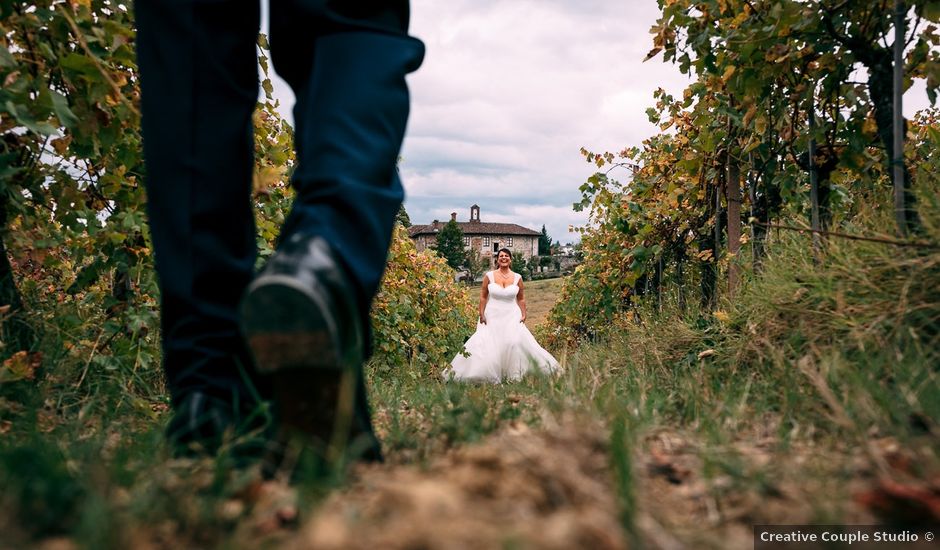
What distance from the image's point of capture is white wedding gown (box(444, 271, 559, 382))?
827 centimetres

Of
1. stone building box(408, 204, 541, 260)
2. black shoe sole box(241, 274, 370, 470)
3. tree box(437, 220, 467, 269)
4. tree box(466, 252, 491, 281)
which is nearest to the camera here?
black shoe sole box(241, 274, 370, 470)

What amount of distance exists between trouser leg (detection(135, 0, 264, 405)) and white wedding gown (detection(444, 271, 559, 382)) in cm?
662

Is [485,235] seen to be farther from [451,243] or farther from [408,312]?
[408,312]

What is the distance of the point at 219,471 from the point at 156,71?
0.76m

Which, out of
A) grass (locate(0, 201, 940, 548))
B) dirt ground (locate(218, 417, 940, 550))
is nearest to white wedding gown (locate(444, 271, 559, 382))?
grass (locate(0, 201, 940, 548))

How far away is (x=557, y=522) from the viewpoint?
0.59 meters

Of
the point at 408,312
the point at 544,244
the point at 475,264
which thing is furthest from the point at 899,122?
the point at 544,244

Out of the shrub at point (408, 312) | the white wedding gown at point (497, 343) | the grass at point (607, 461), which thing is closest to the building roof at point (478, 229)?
the shrub at point (408, 312)

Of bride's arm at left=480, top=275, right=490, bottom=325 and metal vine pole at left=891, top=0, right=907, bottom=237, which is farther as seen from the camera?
bride's arm at left=480, top=275, right=490, bottom=325

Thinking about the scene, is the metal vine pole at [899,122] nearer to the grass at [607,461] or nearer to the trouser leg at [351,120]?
the grass at [607,461]

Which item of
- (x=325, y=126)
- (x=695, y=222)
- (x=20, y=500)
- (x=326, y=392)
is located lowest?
(x=20, y=500)

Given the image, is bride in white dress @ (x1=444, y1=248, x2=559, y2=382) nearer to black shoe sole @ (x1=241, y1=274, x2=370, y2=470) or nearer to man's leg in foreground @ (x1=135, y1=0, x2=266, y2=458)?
man's leg in foreground @ (x1=135, y1=0, x2=266, y2=458)

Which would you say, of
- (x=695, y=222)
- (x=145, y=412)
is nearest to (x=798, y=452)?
(x=145, y=412)

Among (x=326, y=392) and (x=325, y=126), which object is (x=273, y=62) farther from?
(x=326, y=392)
